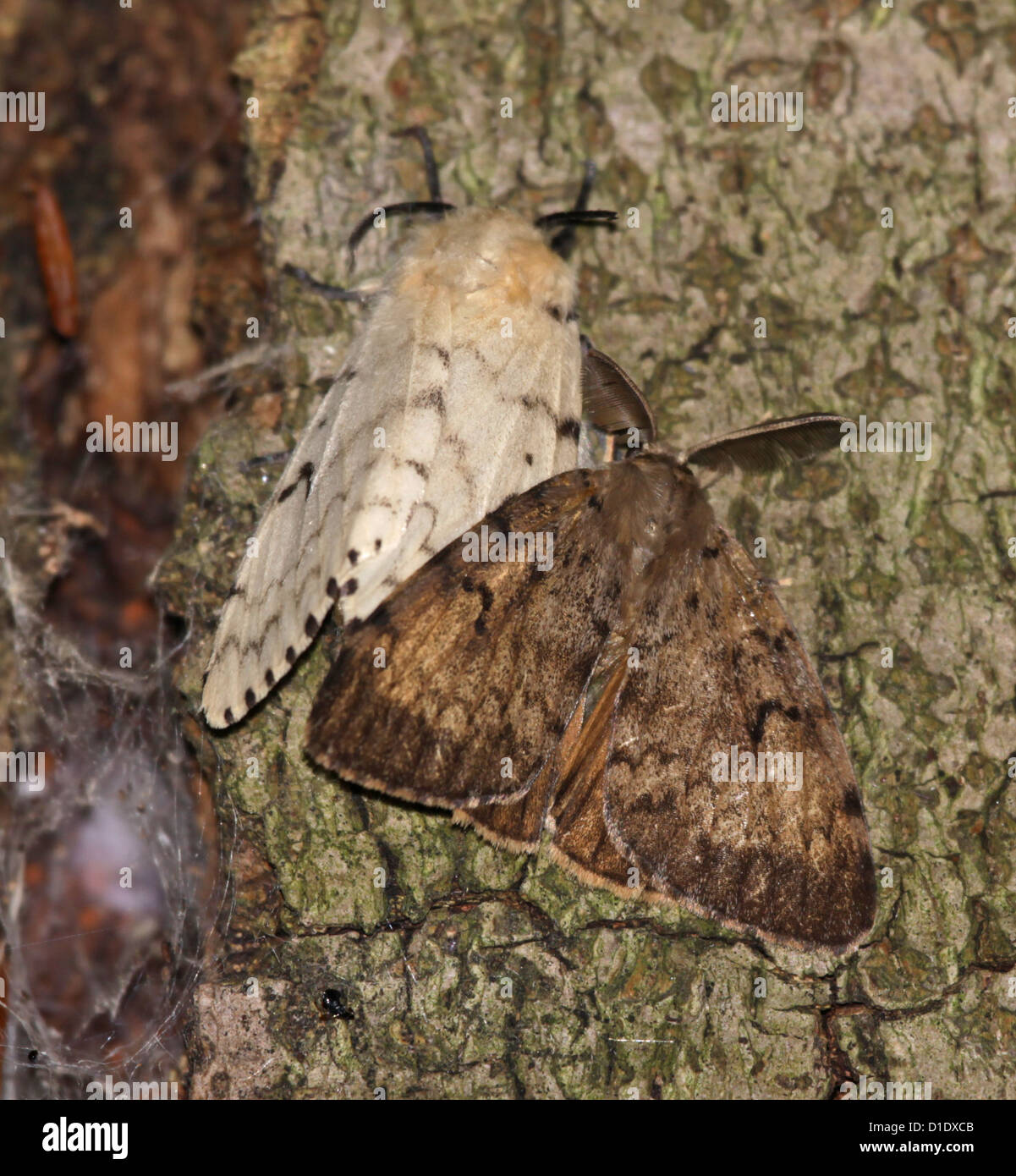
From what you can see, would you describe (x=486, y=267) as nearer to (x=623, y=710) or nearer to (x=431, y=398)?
(x=431, y=398)

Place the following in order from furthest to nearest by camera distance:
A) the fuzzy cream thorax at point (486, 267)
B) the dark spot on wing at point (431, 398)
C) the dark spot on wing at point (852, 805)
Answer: the fuzzy cream thorax at point (486, 267) → the dark spot on wing at point (431, 398) → the dark spot on wing at point (852, 805)

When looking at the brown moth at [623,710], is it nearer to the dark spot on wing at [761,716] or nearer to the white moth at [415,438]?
the dark spot on wing at [761,716]

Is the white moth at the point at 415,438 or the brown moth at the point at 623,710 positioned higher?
the white moth at the point at 415,438

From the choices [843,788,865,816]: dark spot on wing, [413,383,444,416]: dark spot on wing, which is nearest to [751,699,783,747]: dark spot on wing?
[843,788,865,816]: dark spot on wing

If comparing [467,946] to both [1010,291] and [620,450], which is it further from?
[1010,291]

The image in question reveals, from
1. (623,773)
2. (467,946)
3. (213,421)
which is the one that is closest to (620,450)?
(623,773)

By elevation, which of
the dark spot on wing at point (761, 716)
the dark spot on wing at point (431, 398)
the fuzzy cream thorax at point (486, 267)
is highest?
the fuzzy cream thorax at point (486, 267)

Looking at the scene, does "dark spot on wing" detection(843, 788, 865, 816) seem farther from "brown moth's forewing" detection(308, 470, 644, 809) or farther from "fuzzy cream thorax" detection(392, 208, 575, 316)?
"fuzzy cream thorax" detection(392, 208, 575, 316)

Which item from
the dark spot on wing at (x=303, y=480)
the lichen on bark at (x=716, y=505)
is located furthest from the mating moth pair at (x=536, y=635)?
the lichen on bark at (x=716, y=505)
